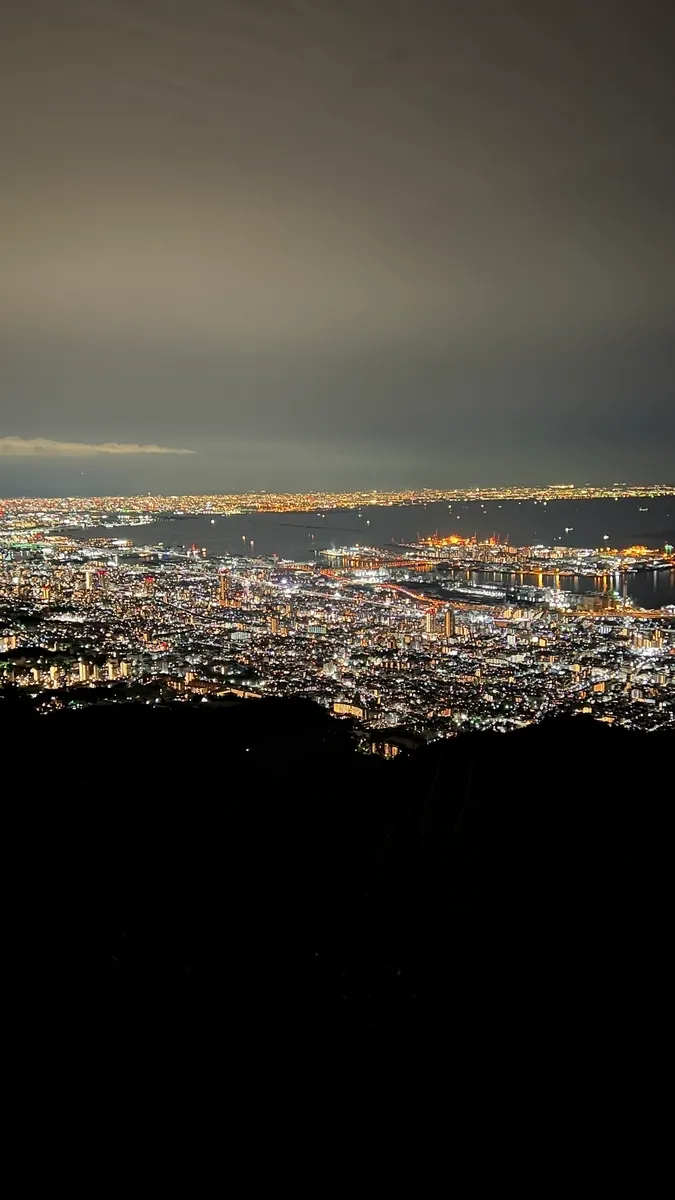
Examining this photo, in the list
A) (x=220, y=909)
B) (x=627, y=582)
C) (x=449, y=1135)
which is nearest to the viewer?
(x=449, y=1135)

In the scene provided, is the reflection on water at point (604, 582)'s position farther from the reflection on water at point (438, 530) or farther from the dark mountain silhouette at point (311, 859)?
the dark mountain silhouette at point (311, 859)

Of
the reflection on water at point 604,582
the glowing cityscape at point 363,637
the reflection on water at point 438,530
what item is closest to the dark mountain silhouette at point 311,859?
the glowing cityscape at point 363,637

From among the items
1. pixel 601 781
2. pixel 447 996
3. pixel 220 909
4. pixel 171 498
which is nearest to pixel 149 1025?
pixel 220 909

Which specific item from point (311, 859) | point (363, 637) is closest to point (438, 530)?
point (363, 637)

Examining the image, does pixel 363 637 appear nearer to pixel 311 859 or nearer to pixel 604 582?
pixel 311 859

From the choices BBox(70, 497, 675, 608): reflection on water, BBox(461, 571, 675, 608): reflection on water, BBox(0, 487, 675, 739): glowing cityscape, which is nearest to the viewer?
BBox(0, 487, 675, 739): glowing cityscape

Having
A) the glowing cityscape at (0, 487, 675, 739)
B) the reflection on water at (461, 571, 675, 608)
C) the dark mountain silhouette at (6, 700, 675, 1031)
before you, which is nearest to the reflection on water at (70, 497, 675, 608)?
the reflection on water at (461, 571, 675, 608)

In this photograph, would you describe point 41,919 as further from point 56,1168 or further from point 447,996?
point 447,996

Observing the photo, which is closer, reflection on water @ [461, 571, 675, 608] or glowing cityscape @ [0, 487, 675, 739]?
glowing cityscape @ [0, 487, 675, 739]

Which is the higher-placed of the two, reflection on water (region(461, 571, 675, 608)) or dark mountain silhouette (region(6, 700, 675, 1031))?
reflection on water (region(461, 571, 675, 608))

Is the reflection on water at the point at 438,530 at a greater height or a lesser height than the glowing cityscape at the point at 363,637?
greater

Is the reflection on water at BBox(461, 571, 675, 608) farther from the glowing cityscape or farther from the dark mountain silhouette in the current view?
the dark mountain silhouette
